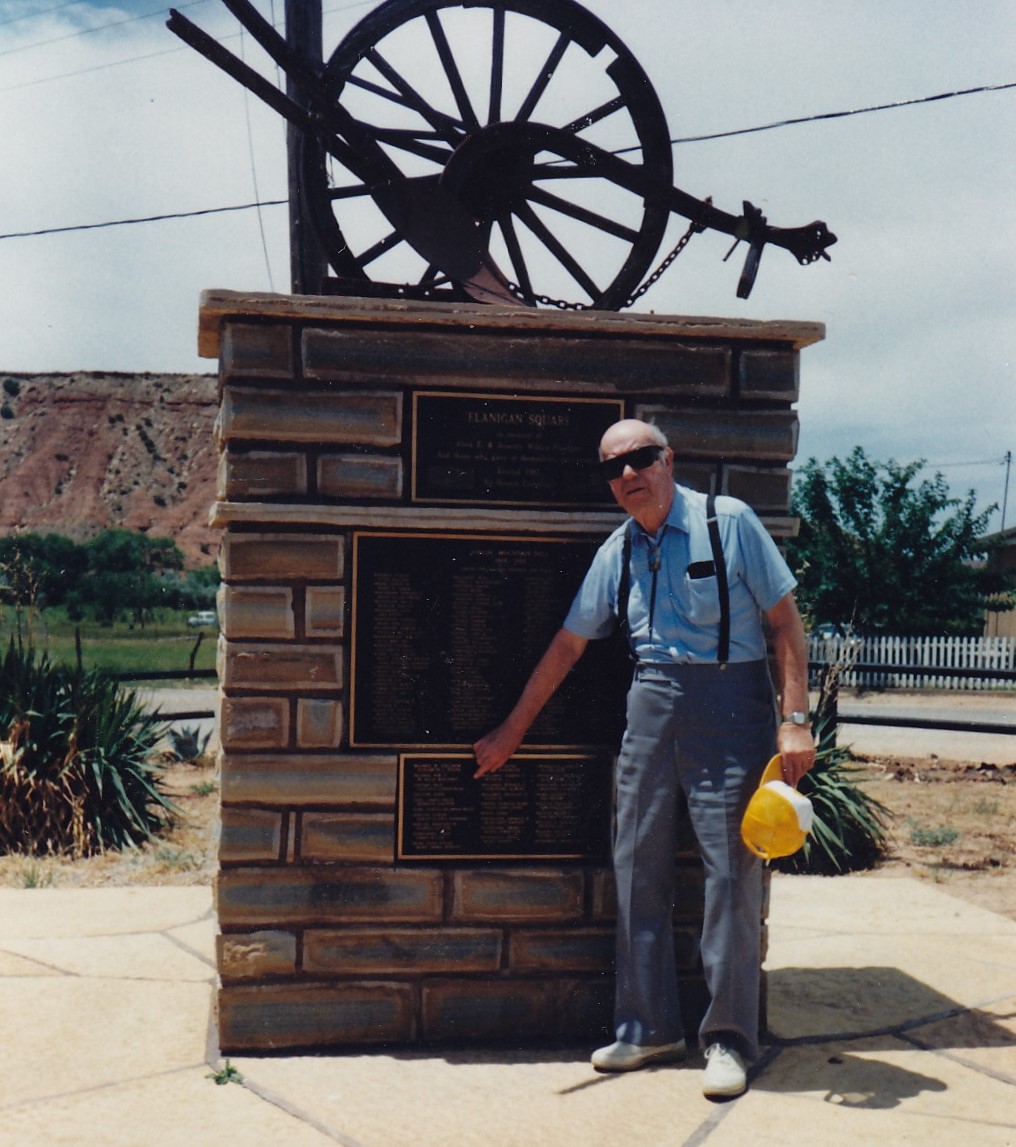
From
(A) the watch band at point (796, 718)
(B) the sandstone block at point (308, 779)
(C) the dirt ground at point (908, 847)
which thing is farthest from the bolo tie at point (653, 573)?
(C) the dirt ground at point (908, 847)

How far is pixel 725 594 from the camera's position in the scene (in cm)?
397

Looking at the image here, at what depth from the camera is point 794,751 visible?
3879 millimetres

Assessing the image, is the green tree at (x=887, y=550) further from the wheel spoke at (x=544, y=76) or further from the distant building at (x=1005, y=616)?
the wheel spoke at (x=544, y=76)

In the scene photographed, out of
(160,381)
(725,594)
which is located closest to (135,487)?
(160,381)

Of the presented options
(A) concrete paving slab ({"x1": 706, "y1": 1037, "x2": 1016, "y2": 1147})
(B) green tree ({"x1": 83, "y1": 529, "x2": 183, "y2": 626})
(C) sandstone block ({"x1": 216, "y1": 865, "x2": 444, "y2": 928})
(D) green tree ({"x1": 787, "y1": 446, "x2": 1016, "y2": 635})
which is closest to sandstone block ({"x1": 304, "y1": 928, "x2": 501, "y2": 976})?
(C) sandstone block ({"x1": 216, "y1": 865, "x2": 444, "y2": 928})

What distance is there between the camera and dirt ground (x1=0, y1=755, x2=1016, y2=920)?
7.62 meters

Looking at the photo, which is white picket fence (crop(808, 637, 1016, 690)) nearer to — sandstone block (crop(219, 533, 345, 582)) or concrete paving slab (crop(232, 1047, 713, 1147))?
concrete paving slab (crop(232, 1047, 713, 1147))

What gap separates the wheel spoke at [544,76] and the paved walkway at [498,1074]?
3.84 m

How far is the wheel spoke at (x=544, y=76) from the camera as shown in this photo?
5.40 metres

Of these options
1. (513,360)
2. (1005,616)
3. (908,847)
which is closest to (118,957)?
(513,360)

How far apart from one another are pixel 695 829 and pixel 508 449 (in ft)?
4.67

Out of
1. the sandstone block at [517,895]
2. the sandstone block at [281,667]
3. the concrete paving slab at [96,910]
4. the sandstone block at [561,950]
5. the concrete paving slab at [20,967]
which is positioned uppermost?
the sandstone block at [281,667]

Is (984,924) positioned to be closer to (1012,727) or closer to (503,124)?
(503,124)

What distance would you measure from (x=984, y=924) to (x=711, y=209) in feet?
11.7
